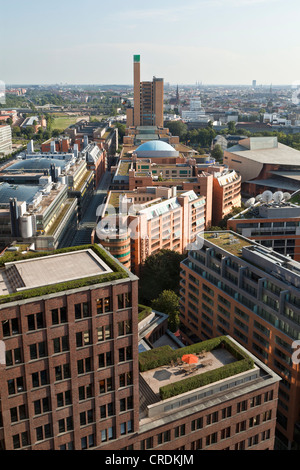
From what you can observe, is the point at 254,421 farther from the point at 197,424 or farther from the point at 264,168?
the point at 264,168

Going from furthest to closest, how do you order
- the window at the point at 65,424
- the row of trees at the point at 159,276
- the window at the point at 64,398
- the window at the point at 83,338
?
the row of trees at the point at 159,276
the window at the point at 65,424
the window at the point at 64,398
the window at the point at 83,338

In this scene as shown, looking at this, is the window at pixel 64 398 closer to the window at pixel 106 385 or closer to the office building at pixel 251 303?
the window at pixel 106 385

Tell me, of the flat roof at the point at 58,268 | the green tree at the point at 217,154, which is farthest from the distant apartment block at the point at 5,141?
the flat roof at the point at 58,268

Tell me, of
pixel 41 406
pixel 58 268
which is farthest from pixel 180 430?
pixel 58 268

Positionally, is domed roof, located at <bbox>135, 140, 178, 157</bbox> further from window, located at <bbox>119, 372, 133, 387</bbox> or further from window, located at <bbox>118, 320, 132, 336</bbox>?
window, located at <bbox>119, 372, 133, 387</bbox>

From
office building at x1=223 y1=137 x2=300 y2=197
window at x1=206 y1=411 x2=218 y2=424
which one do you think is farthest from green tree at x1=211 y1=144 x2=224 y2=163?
window at x1=206 y1=411 x2=218 y2=424
